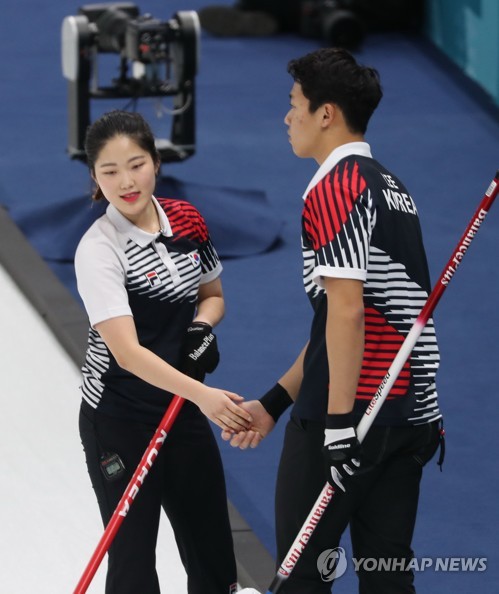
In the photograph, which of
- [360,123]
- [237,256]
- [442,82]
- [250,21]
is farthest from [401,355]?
[250,21]

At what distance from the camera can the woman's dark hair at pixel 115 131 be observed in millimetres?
3098

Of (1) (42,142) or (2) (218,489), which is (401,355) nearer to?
(2) (218,489)

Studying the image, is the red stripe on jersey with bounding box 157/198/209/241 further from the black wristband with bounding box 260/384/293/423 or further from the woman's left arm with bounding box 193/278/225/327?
the black wristband with bounding box 260/384/293/423

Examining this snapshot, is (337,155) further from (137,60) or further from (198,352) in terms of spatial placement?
(137,60)

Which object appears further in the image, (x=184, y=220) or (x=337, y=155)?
(x=184, y=220)

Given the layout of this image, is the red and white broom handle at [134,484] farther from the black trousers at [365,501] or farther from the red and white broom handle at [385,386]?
the red and white broom handle at [385,386]

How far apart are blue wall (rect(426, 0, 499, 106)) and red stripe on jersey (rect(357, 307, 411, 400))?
6.22 metres

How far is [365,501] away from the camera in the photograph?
9.87ft

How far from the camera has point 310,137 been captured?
2928mm

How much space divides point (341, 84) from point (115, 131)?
1.85ft

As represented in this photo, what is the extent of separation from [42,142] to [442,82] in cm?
306

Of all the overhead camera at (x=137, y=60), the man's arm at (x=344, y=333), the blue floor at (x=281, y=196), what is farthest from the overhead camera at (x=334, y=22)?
the man's arm at (x=344, y=333)

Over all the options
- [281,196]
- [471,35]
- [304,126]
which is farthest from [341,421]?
[471,35]

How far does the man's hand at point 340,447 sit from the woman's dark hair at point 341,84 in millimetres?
643
